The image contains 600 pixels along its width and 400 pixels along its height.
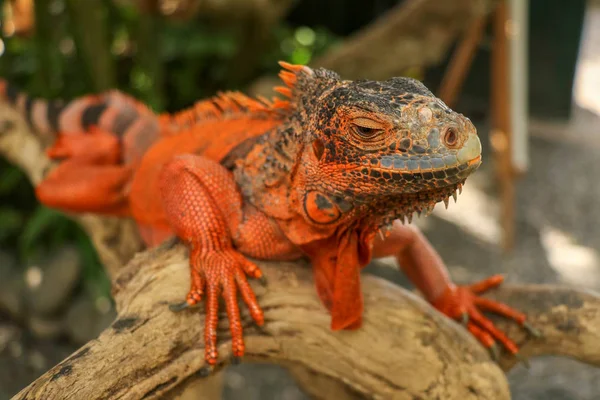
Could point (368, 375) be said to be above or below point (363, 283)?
below

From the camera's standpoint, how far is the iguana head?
5.70ft

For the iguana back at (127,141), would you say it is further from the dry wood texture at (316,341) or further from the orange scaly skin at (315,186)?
Answer: the dry wood texture at (316,341)

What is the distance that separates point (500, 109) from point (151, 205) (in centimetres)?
372

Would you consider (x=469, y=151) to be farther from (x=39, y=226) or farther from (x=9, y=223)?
(x=9, y=223)

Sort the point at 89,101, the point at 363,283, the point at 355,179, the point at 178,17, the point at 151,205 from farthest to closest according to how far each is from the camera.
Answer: the point at 178,17 < the point at 89,101 < the point at 151,205 < the point at 363,283 < the point at 355,179

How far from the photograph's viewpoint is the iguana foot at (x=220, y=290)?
2.03 m

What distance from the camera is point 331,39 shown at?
7.68m

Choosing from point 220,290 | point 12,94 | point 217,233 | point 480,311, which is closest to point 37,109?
point 12,94

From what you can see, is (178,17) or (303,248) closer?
(303,248)

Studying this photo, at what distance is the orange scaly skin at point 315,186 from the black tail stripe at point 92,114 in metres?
0.54

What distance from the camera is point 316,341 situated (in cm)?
223

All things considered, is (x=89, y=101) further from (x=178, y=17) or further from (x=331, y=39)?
(x=331, y=39)

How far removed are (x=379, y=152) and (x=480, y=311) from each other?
4.12 feet

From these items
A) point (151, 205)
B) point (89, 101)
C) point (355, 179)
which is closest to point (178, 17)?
point (89, 101)
